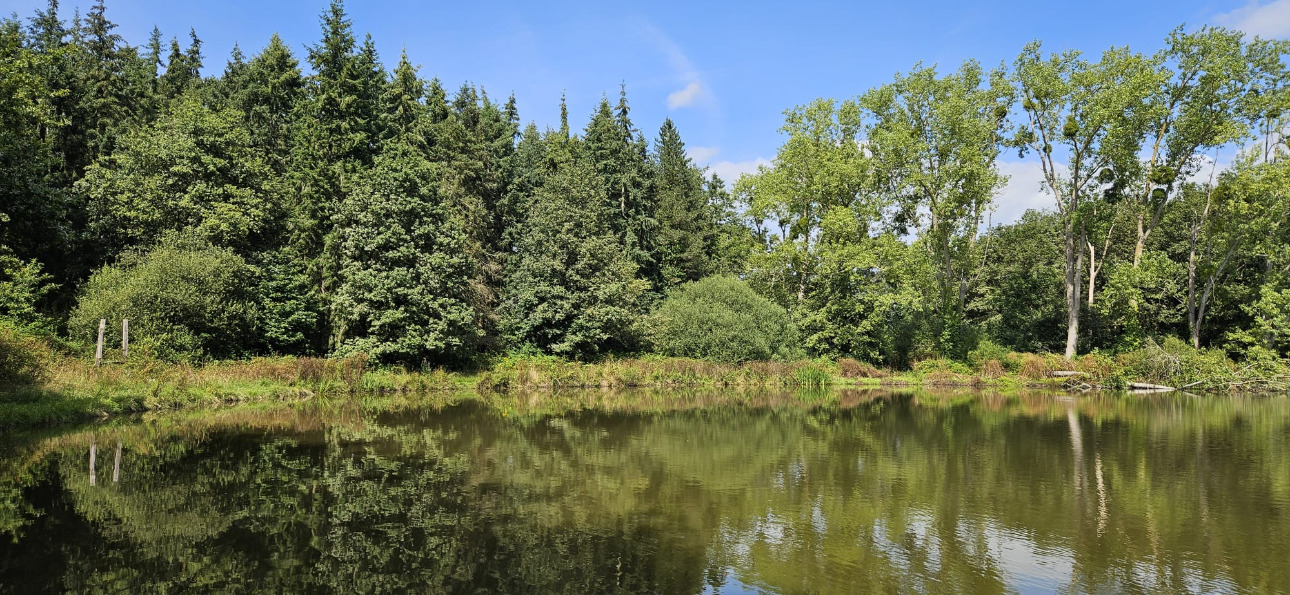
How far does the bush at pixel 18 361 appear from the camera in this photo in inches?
773

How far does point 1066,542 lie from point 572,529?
6.80 m

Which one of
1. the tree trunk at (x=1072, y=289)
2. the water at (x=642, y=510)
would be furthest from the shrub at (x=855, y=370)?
the water at (x=642, y=510)

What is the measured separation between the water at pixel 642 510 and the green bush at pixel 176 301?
10.2m

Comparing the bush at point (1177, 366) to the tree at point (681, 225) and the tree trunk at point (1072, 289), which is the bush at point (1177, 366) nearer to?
the tree trunk at point (1072, 289)

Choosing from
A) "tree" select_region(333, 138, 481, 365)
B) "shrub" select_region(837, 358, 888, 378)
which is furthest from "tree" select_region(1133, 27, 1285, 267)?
"tree" select_region(333, 138, 481, 365)

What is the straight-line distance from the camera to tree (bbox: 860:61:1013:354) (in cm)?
4128

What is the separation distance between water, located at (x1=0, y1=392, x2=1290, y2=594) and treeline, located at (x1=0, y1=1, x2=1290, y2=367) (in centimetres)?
1470

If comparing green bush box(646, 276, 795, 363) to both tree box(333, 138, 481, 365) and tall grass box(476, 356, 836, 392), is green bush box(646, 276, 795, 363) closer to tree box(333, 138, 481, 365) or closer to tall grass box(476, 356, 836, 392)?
tall grass box(476, 356, 836, 392)

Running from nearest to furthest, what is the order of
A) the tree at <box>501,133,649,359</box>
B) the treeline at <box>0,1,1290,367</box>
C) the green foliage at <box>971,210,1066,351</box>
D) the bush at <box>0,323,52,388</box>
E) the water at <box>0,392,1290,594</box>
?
the water at <box>0,392,1290,594</box> → the bush at <box>0,323,52,388</box> → the treeline at <box>0,1,1290,367</box> → the tree at <box>501,133,649,359</box> → the green foliage at <box>971,210,1066,351</box>

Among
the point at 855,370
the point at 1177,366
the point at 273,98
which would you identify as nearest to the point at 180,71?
the point at 273,98

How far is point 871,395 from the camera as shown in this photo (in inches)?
1332

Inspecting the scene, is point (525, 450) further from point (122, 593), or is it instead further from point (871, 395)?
point (871, 395)

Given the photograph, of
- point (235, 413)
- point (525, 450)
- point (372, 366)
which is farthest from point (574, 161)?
point (525, 450)

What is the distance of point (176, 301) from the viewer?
1133 inches
